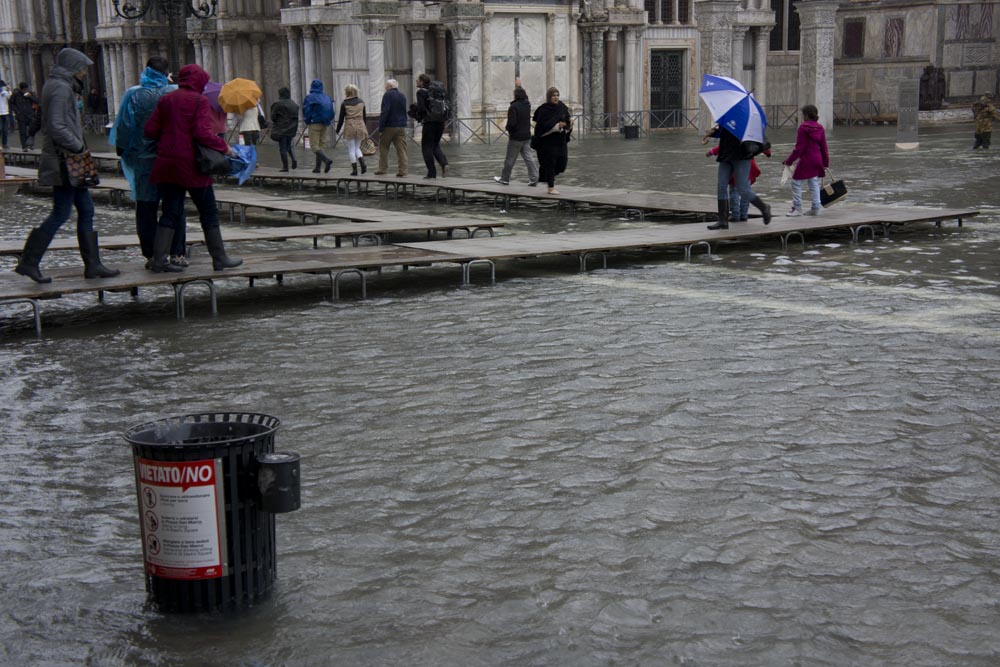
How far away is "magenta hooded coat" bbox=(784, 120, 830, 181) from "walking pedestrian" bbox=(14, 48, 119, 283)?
25.5 ft

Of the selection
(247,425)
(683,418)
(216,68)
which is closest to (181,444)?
(247,425)

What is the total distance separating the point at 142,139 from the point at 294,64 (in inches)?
963

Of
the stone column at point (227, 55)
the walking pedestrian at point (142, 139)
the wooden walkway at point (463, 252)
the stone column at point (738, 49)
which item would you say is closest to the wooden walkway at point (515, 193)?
the wooden walkway at point (463, 252)

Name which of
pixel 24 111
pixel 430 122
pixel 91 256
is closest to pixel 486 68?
pixel 24 111

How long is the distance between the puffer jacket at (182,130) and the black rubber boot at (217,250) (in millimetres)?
593

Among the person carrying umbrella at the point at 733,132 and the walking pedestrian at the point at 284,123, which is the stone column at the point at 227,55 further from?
the person carrying umbrella at the point at 733,132

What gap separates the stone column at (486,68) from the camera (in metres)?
35.1

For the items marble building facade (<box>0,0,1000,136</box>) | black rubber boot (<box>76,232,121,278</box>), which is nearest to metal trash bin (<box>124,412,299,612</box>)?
black rubber boot (<box>76,232,121,278</box>)

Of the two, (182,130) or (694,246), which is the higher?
(182,130)

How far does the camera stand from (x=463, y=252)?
11773 mm

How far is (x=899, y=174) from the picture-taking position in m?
22.2

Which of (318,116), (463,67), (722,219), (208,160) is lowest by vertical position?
(722,219)

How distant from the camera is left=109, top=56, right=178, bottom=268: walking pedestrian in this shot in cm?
1069

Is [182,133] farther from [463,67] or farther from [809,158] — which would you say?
[463,67]
